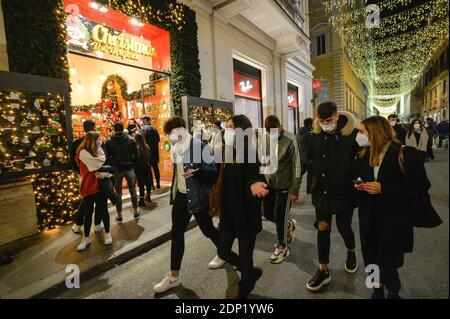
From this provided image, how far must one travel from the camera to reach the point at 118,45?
6910 millimetres

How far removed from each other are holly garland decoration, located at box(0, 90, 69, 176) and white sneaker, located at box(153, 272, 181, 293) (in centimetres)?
347

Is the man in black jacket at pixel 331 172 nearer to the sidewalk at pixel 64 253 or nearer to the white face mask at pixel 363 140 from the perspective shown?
the white face mask at pixel 363 140

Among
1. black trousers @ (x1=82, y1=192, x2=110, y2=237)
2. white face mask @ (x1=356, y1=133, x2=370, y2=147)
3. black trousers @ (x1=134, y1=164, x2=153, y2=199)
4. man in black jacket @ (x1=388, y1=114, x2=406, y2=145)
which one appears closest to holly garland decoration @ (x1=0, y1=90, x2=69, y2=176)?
black trousers @ (x1=134, y1=164, x2=153, y2=199)

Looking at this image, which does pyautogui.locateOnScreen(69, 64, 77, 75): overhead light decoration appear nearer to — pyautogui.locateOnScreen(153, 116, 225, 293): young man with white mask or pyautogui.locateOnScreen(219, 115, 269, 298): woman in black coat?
pyautogui.locateOnScreen(153, 116, 225, 293): young man with white mask

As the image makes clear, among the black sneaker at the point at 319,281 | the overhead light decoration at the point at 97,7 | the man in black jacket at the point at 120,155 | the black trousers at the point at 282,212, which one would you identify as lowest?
the black sneaker at the point at 319,281

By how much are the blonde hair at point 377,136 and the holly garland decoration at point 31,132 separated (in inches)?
210

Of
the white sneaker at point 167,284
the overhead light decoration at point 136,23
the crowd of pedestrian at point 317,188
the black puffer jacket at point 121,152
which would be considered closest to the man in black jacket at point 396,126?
the crowd of pedestrian at point 317,188

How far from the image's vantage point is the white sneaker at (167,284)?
9.34ft

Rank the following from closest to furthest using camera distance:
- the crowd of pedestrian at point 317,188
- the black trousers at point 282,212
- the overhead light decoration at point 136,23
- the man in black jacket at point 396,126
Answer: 1. the crowd of pedestrian at point 317,188
2. the black trousers at point 282,212
3. the overhead light decoration at point 136,23
4. the man in black jacket at point 396,126

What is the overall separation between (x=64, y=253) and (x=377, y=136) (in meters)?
4.52

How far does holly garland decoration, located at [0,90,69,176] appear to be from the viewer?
427 centimetres
